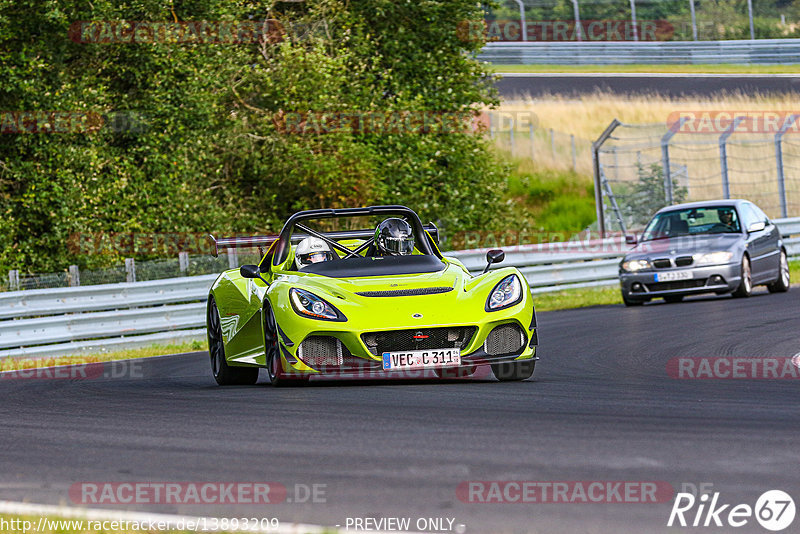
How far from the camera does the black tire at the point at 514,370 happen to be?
9758 mm

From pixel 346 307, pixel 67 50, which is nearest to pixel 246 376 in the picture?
pixel 346 307

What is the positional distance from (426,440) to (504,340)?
2.84m

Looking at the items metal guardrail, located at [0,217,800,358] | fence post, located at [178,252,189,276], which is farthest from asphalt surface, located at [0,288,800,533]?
fence post, located at [178,252,189,276]

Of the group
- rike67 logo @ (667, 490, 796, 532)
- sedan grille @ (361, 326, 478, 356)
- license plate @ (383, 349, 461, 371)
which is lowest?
license plate @ (383, 349, 461, 371)

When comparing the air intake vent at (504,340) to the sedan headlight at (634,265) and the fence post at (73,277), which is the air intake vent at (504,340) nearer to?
the fence post at (73,277)

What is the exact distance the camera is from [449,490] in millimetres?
5359

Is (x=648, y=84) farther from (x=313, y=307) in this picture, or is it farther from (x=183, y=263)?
(x=313, y=307)

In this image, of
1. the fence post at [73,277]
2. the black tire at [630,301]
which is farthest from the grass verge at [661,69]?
the fence post at [73,277]

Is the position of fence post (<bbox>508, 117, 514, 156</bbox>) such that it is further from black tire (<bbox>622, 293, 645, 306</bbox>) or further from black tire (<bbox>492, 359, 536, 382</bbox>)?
black tire (<bbox>492, 359, 536, 382</bbox>)

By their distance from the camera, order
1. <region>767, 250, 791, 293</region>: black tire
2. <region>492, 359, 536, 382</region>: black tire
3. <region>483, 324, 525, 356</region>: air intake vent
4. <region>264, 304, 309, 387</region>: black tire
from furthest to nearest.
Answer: <region>767, 250, 791, 293</region>: black tire
<region>492, 359, 536, 382</region>: black tire
<region>264, 304, 309, 387</region>: black tire
<region>483, 324, 525, 356</region>: air intake vent

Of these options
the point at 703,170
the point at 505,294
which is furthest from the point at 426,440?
the point at 703,170

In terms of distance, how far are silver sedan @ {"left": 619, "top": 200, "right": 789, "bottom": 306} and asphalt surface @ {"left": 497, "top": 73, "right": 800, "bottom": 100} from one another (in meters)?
27.4

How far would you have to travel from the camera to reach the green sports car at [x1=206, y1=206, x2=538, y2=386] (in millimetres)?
9195

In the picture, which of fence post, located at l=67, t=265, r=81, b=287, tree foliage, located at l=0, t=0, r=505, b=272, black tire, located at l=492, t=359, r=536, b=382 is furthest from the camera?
tree foliage, located at l=0, t=0, r=505, b=272
